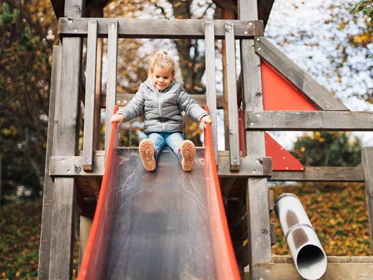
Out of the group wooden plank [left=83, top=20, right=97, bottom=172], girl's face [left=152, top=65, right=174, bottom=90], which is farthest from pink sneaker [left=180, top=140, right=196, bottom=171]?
girl's face [left=152, top=65, right=174, bottom=90]

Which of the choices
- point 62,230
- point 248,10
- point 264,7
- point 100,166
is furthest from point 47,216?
point 264,7

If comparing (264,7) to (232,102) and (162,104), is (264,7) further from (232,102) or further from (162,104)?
(162,104)

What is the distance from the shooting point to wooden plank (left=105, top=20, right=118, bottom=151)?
184 inches

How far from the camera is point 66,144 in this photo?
15.4 feet

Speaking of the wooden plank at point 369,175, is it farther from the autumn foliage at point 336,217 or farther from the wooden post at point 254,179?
the autumn foliage at point 336,217

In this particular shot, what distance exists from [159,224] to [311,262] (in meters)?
1.44

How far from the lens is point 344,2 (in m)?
12.4

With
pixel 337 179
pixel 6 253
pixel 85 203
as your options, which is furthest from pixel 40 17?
pixel 337 179

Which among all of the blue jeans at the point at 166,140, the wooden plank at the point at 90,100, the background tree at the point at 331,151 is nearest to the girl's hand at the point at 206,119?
the blue jeans at the point at 166,140

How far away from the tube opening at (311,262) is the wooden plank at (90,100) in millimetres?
2079

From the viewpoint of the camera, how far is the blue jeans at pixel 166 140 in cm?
478

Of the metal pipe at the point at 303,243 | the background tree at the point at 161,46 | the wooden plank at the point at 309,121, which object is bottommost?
the metal pipe at the point at 303,243

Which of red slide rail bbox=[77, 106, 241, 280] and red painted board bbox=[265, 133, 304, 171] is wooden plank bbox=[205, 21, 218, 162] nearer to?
red slide rail bbox=[77, 106, 241, 280]

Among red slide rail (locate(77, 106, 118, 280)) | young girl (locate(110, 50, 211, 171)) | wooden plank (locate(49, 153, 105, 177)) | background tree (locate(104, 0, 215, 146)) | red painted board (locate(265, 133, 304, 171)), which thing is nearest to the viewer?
red slide rail (locate(77, 106, 118, 280))
